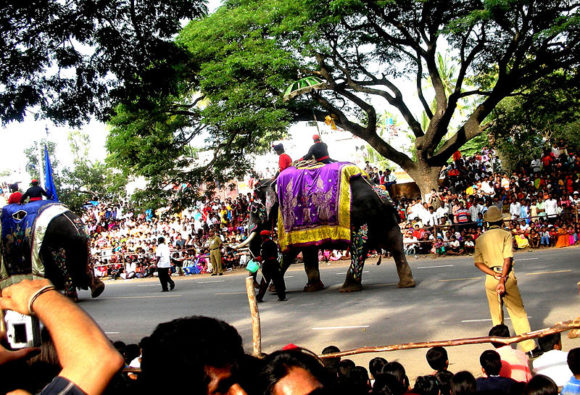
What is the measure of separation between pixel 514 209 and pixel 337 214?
Answer: 9527mm

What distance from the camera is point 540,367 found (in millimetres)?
4492

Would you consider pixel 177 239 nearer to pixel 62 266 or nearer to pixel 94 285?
pixel 94 285

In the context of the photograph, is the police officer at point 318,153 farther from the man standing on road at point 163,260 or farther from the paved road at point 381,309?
the man standing on road at point 163,260

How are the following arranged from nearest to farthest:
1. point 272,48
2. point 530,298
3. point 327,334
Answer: point 327,334, point 530,298, point 272,48

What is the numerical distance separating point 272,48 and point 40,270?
1392cm

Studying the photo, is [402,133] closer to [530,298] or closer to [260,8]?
[260,8]

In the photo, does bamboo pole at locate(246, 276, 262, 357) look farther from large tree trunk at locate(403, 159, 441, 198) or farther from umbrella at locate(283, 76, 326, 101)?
large tree trunk at locate(403, 159, 441, 198)

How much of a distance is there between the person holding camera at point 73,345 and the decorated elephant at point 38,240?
6618 mm

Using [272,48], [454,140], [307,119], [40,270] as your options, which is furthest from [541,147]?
[40,270]

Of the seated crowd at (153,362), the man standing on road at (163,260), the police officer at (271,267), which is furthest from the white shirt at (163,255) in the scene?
the seated crowd at (153,362)

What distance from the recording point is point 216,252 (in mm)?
20453

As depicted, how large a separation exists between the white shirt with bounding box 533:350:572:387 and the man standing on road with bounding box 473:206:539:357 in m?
1.56

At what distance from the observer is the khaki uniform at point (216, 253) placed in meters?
20.3

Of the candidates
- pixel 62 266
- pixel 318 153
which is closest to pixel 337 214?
pixel 318 153
